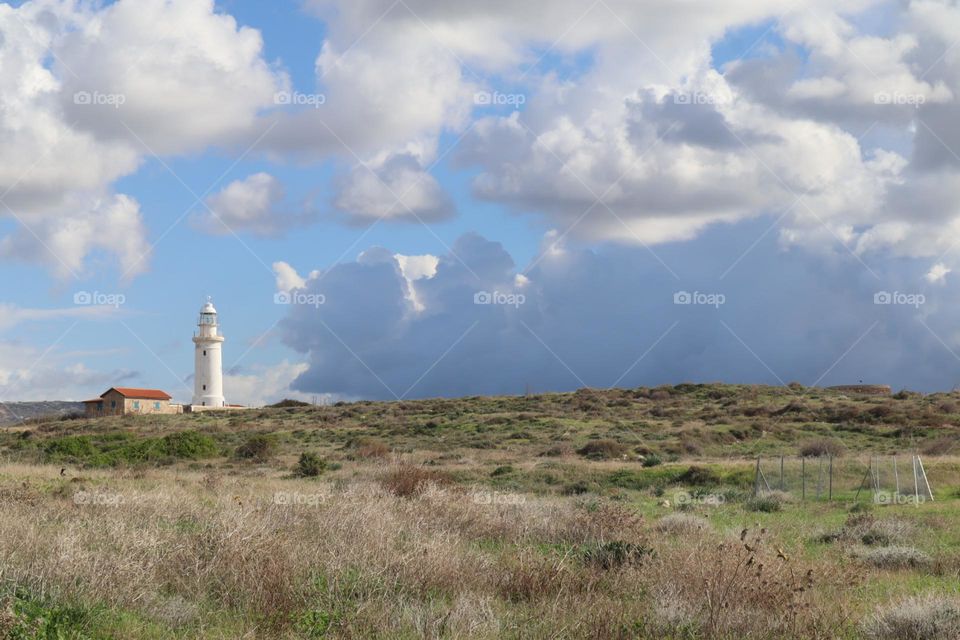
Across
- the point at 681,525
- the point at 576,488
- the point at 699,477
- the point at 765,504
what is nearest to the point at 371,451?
the point at 576,488

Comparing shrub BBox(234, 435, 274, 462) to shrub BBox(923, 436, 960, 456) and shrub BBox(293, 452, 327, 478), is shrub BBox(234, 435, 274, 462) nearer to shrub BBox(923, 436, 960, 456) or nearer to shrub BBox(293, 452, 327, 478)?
shrub BBox(293, 452, 327, 478)

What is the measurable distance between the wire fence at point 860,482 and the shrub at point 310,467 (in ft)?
45.7

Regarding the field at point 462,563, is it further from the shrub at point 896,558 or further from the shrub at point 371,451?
the shrub at point 371,451

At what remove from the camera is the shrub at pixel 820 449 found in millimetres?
37938

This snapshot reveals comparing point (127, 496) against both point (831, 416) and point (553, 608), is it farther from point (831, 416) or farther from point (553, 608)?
point (831, 416)

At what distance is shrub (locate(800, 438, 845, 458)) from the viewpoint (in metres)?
37.9

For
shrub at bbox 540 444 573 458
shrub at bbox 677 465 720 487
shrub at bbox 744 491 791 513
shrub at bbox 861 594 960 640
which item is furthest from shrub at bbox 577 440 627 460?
shrub at bbox 861 594 960 640

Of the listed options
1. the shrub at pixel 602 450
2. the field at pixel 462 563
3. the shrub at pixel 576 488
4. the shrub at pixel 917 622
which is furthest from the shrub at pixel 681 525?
the shrub at pixel 602 450

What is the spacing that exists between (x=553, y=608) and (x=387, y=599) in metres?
1.66

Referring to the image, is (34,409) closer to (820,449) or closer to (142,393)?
(142,393)

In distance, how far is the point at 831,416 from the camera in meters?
54.2

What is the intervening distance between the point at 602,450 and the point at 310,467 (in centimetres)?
1519

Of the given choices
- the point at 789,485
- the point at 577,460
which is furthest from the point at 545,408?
the point at 789,485

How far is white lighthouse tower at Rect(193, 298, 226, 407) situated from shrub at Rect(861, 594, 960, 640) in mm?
75545
